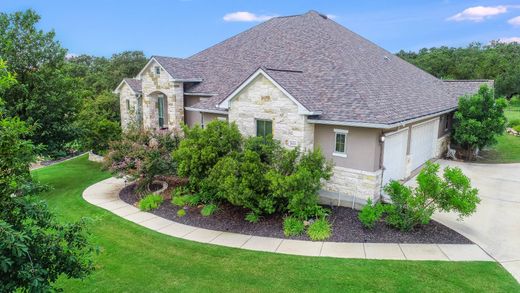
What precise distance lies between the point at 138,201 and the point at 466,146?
19.0 metres

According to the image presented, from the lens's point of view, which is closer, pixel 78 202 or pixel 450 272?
pixel 450 272

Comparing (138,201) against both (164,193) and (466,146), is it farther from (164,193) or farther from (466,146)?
(466,146)

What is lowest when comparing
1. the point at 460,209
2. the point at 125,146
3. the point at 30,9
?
the point at 460,209

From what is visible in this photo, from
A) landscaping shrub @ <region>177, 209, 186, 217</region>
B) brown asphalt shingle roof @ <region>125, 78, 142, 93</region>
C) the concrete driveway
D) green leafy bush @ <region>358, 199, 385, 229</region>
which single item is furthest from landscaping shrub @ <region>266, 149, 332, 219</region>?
brown asphalt shingle roof @ <region>125, 78, 142, 93</region>

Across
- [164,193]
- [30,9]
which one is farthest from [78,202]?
[30,9]

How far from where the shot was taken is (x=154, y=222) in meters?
12.0

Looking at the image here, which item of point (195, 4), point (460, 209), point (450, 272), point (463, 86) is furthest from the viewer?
point (463, 86)

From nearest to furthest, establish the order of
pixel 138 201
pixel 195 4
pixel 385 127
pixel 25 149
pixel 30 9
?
pixel 25 149
pixel 385 127
pixel 138 201
pixel 30 9
pixel 195 4

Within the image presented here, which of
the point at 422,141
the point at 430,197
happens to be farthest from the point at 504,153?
the point at 430,197

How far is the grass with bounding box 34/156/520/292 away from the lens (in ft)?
25.9

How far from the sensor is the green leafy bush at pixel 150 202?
1318 cm

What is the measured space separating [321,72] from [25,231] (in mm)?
14037

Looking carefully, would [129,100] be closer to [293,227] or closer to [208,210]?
[208,210]

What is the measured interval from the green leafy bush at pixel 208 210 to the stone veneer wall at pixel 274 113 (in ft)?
11.6
